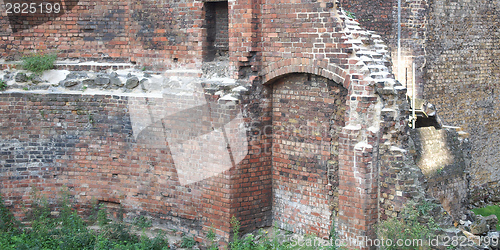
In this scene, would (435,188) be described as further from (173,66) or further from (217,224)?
(173,66)

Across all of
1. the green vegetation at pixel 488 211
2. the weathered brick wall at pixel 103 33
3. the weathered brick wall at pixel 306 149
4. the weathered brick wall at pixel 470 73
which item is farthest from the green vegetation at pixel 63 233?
the weathered brick wall at pixel 470 73

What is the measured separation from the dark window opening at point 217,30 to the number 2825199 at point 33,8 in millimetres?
3152

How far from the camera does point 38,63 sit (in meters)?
9.78

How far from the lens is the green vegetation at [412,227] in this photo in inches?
271

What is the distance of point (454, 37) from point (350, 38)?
261 inches

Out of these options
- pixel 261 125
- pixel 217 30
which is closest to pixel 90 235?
pixel 261 125

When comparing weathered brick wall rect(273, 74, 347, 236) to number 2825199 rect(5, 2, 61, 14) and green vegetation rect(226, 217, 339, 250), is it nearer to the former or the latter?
green vegetation rect(226, 217, 339, 250)

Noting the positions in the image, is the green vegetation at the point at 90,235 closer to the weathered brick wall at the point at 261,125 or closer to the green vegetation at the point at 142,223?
the green vegetation at the point at 142,223

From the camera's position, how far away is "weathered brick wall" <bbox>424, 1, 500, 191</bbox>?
40.9 feet

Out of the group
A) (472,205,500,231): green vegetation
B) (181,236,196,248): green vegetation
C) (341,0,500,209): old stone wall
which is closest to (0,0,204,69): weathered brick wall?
(181,236,196,248): green vegetation

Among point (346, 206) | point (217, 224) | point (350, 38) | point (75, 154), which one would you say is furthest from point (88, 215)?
point (350, 38)

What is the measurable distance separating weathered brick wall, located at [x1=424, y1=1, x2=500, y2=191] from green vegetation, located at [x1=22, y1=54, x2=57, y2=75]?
8.30 metres

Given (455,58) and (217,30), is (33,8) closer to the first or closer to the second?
(217,30)

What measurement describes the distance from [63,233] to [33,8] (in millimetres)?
4313
